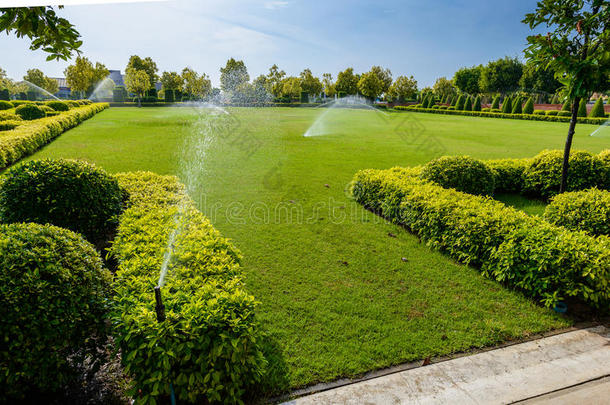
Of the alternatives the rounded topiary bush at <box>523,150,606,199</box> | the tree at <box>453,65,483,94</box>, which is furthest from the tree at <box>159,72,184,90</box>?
the rounded topiary bush at <box>523,150,606,199</box>

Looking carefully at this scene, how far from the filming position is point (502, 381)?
297cm

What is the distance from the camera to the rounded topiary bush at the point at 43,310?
2.34m

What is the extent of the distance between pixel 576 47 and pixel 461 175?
311cm

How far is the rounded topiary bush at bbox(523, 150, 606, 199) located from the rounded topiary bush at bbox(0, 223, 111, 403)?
10.1 meters

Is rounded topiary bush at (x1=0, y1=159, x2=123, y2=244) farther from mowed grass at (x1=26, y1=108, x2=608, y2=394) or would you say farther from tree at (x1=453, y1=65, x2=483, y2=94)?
tree at (x1=453, y1=65, x2=483, y2=94)

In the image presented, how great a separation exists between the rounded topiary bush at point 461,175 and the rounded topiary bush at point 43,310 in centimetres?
686

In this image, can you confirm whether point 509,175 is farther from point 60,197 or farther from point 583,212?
point 60,197

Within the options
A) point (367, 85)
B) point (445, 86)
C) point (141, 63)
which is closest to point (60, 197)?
point (141, 63)

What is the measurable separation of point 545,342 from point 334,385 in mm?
2484

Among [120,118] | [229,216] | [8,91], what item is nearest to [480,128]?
[229,216]

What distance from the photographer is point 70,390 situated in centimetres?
284

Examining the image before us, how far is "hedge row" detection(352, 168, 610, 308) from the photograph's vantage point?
390 cm

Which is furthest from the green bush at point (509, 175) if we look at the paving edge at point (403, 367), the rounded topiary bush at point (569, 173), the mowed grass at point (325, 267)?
the paving edge at point (403, 367)

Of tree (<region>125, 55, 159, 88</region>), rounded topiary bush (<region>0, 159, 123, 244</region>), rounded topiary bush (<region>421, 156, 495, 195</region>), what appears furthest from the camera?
rounded topiary bush (<region>421, 156, 495, 195</region>)
